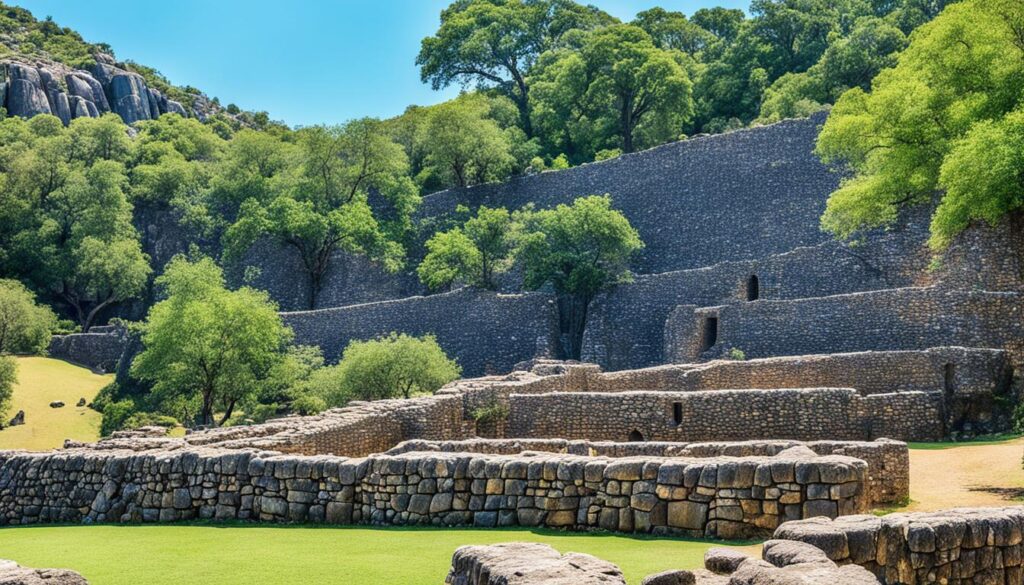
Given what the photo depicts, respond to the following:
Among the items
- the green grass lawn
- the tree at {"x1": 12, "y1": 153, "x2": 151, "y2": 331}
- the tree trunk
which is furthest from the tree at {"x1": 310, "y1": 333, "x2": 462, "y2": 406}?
the tree at {"x1": 12, "y1": 153, "x2": 151, "y2": 331}

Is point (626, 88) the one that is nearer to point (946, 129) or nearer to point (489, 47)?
point (489, 47)

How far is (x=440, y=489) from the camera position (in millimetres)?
15820

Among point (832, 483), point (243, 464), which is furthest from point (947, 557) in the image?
point (243, 464)

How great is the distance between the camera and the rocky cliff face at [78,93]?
332ft

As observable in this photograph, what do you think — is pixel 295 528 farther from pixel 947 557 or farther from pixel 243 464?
pixel 947 557

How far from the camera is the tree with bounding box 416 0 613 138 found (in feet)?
270

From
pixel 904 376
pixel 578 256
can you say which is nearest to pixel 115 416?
pixel 578 256

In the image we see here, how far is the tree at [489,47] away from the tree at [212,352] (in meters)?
39.2

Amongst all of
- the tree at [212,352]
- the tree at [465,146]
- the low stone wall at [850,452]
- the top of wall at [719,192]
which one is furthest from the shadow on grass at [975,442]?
the tree at [465,146]

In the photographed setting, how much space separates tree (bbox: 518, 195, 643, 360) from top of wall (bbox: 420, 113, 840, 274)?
417cm

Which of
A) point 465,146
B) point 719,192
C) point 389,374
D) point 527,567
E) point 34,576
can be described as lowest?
point 34,576

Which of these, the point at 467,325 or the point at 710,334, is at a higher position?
the point at 467,325

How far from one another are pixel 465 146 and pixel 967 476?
47.1 meters

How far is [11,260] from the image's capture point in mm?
71812
